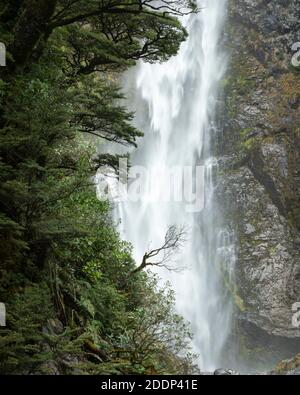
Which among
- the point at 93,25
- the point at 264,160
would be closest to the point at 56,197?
the point at 93,25

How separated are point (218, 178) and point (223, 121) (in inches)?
145

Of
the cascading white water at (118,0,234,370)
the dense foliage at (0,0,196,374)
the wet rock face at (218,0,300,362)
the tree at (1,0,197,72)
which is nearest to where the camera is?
the dense foliage at (0,0,196,374)

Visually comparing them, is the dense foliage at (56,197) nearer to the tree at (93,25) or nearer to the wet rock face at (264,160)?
the tree at (93,25)

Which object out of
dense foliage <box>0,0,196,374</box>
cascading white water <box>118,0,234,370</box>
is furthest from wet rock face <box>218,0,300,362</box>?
dense foliage <box>0,0,196,374</box>

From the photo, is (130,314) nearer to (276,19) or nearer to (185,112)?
(185,112)

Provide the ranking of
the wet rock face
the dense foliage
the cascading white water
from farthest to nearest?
the cascading white water
the wet rock face
the dense foliage

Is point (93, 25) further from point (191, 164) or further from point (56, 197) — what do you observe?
point (191, 164)

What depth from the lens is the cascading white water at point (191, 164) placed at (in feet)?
80.0

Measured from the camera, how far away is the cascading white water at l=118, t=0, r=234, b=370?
2438 centimetres

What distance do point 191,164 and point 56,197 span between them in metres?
22.7

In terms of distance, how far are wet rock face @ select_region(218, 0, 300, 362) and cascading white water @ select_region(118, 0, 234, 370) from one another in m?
0.83

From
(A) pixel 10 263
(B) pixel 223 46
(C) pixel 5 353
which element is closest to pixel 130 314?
(A) pixel 10 263

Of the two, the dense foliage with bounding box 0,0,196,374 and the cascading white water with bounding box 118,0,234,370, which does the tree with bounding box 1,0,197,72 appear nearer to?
the dense foliage with bounding box 0,0,196,374

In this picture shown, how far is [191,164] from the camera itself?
27.3m
